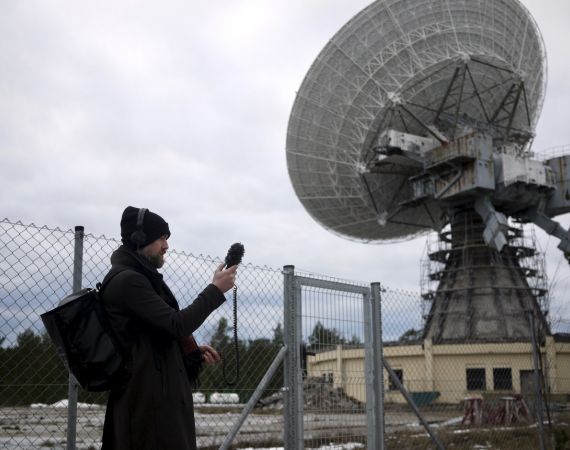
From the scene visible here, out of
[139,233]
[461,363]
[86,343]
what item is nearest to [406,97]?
[461,363]

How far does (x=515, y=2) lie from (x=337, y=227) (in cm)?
1445

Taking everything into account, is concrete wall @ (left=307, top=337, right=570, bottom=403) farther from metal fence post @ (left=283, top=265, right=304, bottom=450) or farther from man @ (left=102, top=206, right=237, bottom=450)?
man @ (left=102, top=206, right=237, bottom=450)

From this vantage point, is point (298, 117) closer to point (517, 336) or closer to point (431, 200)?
point (431, 200)

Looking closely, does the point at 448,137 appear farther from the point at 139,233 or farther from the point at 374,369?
the point at 139,233

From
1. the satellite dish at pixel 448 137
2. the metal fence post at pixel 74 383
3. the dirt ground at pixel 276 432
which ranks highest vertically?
the satellite dish at pixel 448 137

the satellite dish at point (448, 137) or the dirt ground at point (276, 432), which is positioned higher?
the satellite dish at point (448, 137)

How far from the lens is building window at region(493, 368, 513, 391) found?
1176 inches

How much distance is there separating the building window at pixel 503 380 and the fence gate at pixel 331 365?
79.6 ft

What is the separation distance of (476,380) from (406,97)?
12679 mm

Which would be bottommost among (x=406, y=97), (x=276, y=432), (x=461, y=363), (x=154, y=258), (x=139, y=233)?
(x=276, y=432)

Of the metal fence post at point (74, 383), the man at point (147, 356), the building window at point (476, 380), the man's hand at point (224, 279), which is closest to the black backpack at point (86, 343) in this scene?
the man at point (147, 356)

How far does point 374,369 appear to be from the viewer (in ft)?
23.7

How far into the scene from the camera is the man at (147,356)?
3543 millimetres

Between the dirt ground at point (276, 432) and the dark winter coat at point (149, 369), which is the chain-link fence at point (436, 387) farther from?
the dark winter coat at point (149, 369)
